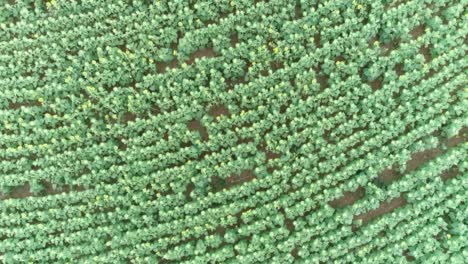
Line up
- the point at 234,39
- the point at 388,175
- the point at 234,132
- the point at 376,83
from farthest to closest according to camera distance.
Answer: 1. the point at 234,39
2. the point at 376,83
3. the point at 388,175
4. the point at 234,132

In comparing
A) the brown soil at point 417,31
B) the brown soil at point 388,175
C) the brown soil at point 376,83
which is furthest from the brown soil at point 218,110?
the brown soil at point 417,31

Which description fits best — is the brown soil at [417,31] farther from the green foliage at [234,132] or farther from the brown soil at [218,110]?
the brown soil at [218,110]

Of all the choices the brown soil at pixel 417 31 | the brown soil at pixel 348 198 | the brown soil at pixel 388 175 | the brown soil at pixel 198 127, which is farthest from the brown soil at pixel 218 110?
the brown soil at pixel 417 31

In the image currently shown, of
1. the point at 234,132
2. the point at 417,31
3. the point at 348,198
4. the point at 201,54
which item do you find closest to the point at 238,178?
the point at 234,132

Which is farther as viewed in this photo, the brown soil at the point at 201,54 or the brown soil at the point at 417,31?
the brown soil at the point at 201,54

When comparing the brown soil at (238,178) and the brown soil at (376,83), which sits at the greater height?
the brown soil at (376,83)

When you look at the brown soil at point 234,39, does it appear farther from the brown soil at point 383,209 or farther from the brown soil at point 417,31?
the brown soil at point 383,209

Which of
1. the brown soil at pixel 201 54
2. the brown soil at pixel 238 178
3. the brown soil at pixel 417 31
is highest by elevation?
the brown soil at pixel 201 54

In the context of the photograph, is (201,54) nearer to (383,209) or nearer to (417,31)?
(417,31)

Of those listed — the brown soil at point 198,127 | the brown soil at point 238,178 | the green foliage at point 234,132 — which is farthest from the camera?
the brown soil at point 198,127

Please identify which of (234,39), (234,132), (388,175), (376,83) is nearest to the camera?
(234,132)

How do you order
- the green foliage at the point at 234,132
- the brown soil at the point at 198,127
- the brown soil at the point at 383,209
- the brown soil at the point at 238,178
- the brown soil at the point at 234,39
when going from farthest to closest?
the brown soil at the point at 234,39
the brown soil at the point at 198,127
the brown soil at the point at 238,178
the brown soil at the point at 383,209
the green foliage at the point at 234,132

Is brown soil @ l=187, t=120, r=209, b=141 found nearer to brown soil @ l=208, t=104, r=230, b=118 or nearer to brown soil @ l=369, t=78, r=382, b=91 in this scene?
brown soil @ l=208, t=104, r=230, b=118
